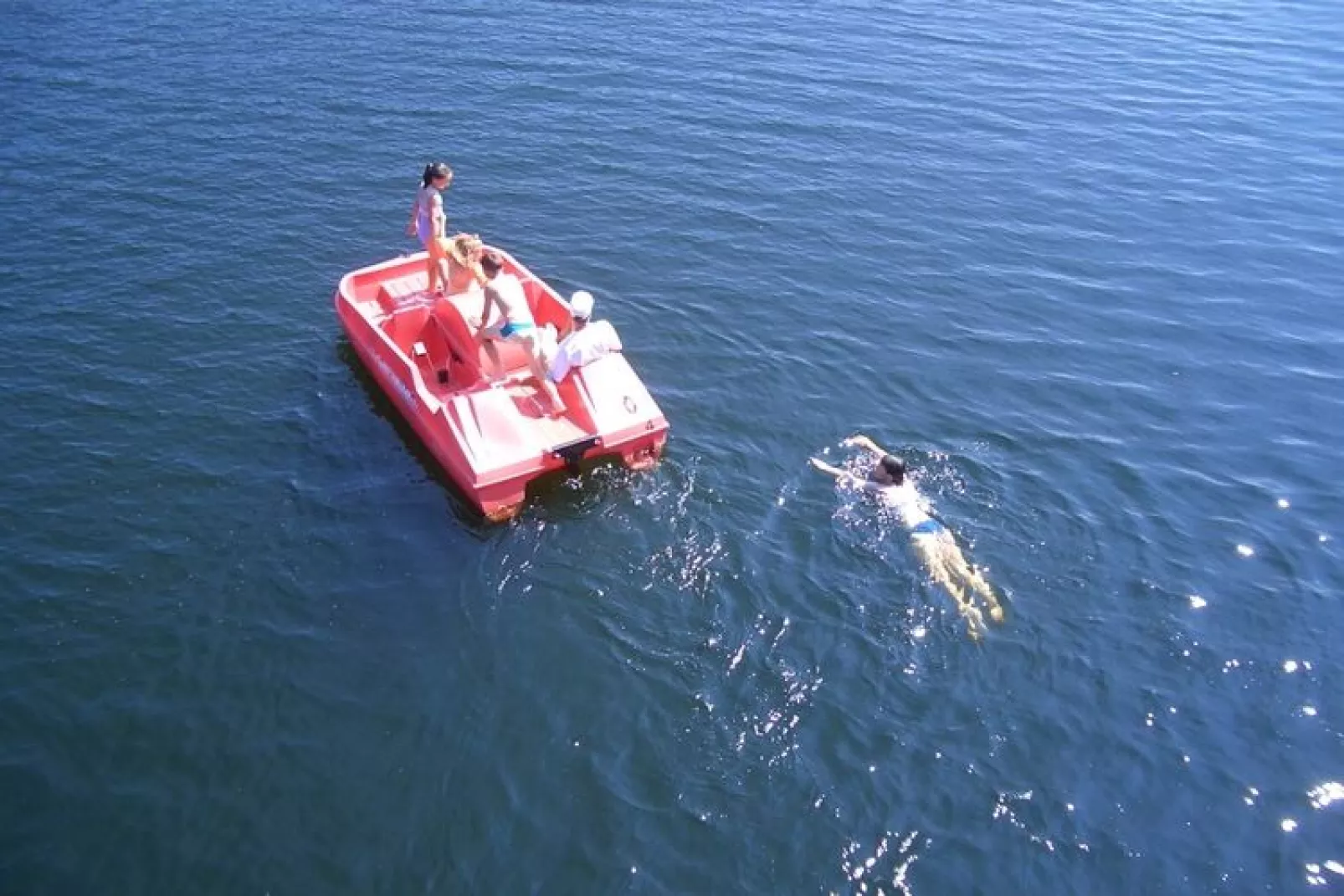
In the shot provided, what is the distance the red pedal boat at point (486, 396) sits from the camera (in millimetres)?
14789

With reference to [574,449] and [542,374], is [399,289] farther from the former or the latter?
[574,449]

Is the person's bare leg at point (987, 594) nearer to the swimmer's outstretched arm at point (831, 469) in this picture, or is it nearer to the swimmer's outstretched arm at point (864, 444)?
the swimmer's outstretched arm at point (831, 469)

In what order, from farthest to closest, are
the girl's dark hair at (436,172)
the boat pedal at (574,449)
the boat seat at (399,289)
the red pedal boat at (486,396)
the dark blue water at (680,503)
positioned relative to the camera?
the boat seat at (399,289) → the girl's dark hair at (436,172) → the boat pedal at (574,449) → the red pedal boat at (486,396) → the dark blue water at (680,503)

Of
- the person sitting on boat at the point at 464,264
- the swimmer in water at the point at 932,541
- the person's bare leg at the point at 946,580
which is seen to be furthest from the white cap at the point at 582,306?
the person's bare leg at the point at 946,580

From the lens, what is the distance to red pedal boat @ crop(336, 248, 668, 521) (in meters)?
14.8

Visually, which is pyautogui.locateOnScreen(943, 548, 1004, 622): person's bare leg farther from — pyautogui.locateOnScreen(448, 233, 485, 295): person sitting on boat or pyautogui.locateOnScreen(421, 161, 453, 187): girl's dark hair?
pyautogui.locateOnScreen(421, 161, 453, 187): girl's dark hair

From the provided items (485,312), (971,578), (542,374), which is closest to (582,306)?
(542,374)

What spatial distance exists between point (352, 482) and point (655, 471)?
4444mm

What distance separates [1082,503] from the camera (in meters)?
15.9

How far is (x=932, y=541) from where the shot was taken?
14430mm

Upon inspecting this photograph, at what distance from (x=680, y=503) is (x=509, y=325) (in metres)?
3.75

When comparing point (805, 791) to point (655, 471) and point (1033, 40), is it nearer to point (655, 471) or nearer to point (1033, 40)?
point (655, 471)

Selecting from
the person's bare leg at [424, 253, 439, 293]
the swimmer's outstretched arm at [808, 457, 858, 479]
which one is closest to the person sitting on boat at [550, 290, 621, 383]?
the person's bare leg at [424, 253, 439, 293]

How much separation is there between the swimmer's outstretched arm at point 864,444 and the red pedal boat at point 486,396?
304 cm
